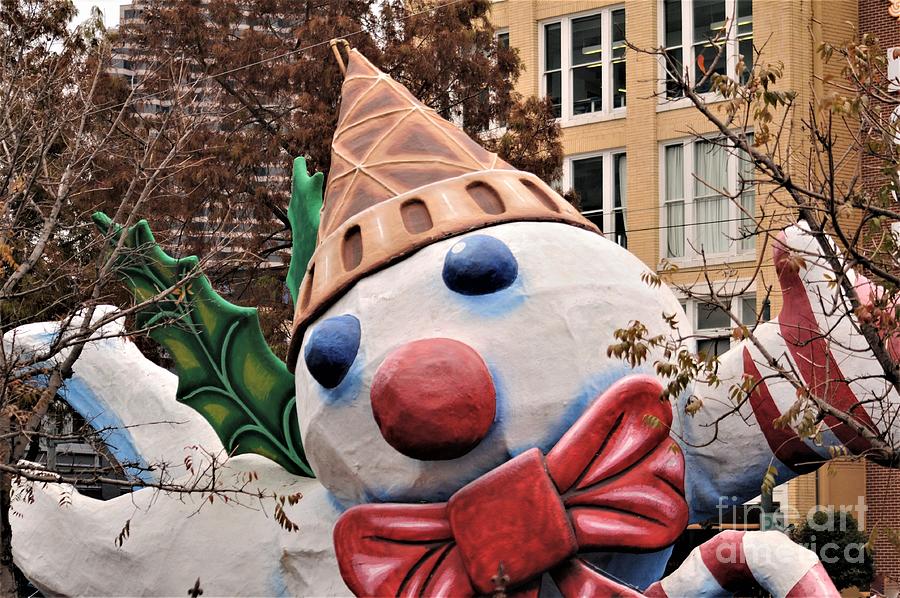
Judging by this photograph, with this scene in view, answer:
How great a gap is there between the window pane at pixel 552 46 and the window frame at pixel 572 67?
0.04m

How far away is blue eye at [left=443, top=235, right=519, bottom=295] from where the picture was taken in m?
6.76

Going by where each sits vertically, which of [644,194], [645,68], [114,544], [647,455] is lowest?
[114,544]

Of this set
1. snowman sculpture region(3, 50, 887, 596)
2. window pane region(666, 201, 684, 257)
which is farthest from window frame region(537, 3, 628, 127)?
snowman sculpture region(3, 50, 887, 596)

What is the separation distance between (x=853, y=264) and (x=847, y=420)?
0.66 m

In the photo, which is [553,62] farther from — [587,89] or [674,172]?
[674,172]

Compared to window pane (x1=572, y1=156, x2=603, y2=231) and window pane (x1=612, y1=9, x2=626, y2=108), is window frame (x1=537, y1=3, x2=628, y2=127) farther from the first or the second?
window pane (x1=572, y1=156, x2=603, y2=231)

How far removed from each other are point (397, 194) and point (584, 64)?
1564 cm

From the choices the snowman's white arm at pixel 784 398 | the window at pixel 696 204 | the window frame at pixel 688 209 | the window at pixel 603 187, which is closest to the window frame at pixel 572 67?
the window at pixel 603 187

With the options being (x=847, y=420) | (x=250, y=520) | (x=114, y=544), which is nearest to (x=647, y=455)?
(x=847, y=420)

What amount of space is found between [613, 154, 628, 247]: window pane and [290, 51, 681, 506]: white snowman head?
562 inches

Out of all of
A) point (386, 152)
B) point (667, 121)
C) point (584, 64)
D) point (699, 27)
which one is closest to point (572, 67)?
point (584, 64)

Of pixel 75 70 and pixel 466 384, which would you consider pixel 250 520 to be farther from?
pixel 75 70

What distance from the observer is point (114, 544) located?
8.66 metres

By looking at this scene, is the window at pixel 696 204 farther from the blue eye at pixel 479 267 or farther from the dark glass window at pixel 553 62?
the blue eye at pixel 479 267
